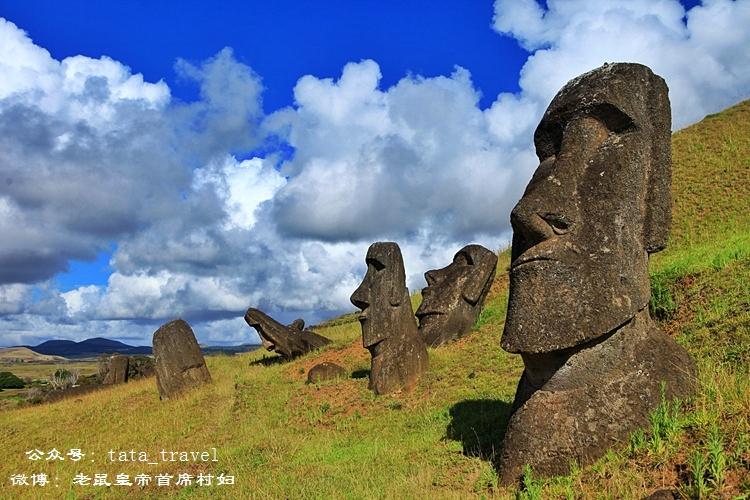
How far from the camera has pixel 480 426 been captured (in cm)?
812

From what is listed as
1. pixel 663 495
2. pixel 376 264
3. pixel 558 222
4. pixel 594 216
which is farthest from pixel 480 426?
pixel 376 264

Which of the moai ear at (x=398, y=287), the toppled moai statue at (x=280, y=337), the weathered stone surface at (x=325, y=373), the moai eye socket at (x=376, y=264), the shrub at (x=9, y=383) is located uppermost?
the moai eye socket at (x=376, y=264)

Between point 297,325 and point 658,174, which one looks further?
point 297,325

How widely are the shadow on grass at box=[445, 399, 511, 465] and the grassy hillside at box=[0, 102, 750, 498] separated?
35 mm

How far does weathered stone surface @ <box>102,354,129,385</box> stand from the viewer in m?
27.6

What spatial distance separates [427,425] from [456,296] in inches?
364

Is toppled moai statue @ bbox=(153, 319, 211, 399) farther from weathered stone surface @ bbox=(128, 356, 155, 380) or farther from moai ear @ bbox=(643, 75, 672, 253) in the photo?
moai ear @ bbox=(643, 75, 672, 253)

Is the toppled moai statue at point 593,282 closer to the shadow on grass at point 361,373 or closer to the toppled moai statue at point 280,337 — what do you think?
the shadow on grass at point 361,373

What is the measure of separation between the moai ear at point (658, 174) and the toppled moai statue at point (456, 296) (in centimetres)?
1127

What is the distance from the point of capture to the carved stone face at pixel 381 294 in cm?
1338

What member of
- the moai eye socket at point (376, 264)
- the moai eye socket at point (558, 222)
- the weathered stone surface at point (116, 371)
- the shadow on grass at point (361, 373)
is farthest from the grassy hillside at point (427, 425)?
the weathered stone surface at point (116, 371)

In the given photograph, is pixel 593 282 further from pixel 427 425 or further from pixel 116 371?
pixel 116 371

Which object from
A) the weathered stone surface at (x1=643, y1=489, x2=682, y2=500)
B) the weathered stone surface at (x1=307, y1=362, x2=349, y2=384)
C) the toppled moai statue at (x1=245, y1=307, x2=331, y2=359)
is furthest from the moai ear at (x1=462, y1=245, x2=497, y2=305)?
the weathered stone surface at (x1=643, y1=489, x2=682, y2=500)

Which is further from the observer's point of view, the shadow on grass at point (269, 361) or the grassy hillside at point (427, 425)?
the shadow on grass at point (269, 361)
